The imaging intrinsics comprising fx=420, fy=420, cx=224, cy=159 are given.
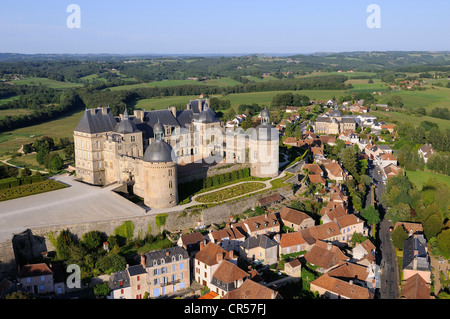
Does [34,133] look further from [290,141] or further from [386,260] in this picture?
[386,260]

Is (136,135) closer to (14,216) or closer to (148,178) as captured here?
(148,178)

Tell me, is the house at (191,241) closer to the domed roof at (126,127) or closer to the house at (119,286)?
the house at (119,286)

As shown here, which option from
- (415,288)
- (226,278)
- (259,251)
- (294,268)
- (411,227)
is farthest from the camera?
(411,227)

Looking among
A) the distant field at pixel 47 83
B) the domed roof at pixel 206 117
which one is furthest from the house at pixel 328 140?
the distant field at pixel 47 83

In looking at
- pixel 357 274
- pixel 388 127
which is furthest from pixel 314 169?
pixel 388 127

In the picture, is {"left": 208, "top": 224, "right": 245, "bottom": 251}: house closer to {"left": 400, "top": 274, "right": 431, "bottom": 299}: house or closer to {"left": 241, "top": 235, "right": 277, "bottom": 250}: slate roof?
{"left": 241, "top": 235, "right": 277, "bottom": 250}: slate roof

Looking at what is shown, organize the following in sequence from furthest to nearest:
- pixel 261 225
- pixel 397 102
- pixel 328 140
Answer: pixel 397 102 < pixel 328 140 < pixel 261 225
